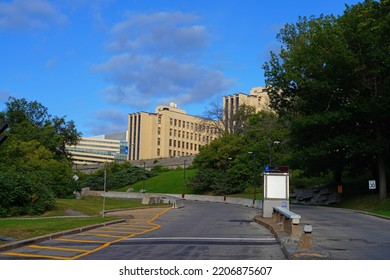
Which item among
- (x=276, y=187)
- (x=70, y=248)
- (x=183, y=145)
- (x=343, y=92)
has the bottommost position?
(x=70, y=248)

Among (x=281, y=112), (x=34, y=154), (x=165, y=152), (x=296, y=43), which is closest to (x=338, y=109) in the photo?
(x=281, y=112)

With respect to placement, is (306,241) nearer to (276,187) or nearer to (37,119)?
(276,187)

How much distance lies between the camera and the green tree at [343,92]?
41000 mm

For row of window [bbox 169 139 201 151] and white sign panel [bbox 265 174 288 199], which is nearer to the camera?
white sign panel [bbox 265 174 288 199]

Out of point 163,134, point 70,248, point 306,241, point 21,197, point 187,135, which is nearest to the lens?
point 306,241

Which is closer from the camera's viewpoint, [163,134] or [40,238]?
[40,238]

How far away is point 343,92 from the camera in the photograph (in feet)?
151

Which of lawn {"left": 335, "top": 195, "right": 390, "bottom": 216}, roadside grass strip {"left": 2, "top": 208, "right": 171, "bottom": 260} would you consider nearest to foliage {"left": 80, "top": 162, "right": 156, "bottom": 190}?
lawn {"left": 335, "top": 195, "right": 390, "bottom": 216}

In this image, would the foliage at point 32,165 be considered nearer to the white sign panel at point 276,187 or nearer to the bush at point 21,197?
the bush at point 21,197

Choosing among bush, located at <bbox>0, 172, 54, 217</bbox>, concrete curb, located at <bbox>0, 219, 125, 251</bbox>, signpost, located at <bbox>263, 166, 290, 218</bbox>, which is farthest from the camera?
bush, located at <bbox>0, 172, 54, 217</bbox>

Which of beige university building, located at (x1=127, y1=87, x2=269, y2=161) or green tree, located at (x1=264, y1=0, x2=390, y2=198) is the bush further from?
beige university building, located at (x1=127, y1=87, x2=269, y2=161)

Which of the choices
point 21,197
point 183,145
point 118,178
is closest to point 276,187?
point 21,197

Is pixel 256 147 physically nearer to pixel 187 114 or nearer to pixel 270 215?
pixel 270 215

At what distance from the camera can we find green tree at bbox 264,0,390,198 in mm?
41000
